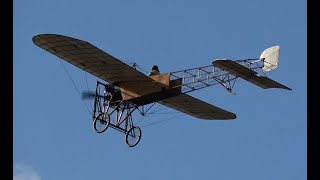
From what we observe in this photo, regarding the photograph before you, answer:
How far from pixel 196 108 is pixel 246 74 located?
6510 millimetres

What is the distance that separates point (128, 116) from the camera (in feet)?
94.0

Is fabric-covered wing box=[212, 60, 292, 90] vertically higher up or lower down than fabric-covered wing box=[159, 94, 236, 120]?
higher up

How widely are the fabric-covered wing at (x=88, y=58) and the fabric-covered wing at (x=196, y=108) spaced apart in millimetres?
4109

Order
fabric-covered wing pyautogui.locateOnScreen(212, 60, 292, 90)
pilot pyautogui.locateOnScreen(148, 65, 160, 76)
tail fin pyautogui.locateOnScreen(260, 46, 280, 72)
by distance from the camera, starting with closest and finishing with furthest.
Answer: fabric-covered wing pyautogui.locateOnScreen(212, 60, 292, 90), tail fin pyautogui.locateOnScreen(260, 46, 280, 72), pilot pyautogui.locateOnScreen(148, 65, 160, 76)

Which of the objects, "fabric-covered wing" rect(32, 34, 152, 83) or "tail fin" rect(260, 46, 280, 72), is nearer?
"fabric-covered wing" rect(32, 34, 152, 83)

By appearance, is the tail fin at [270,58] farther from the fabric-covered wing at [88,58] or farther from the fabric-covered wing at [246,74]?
the fabric-covered wing at [88,58]

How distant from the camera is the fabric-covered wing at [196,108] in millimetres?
31812

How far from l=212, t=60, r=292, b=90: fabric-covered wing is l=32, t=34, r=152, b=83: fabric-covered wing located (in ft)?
12.8

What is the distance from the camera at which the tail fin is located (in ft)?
92.3

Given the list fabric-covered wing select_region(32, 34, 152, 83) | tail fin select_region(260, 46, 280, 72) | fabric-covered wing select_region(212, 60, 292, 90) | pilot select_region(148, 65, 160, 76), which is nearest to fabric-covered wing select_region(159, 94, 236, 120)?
pilot select_region(148, 65, 160, 76)

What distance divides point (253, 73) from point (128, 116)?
5979 millimetres

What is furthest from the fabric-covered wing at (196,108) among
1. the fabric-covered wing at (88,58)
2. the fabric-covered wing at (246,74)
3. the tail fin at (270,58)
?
the tail fin at (270,58)

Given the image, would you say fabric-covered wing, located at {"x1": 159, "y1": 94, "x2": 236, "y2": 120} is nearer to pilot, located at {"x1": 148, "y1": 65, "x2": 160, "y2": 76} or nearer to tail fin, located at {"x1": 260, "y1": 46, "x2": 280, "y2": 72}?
pilot, located at {"x1": 148, "y1": 65, "x2": 160, "y2": 76}
